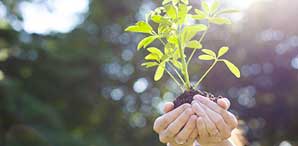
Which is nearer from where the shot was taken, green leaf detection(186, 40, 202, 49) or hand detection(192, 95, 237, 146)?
hand detection(192, 95, 237, 146)

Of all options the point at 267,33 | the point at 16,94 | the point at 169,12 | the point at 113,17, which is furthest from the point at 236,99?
the point at 169,12

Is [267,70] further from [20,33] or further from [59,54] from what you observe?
[20,33]

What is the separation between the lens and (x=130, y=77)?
774 cm

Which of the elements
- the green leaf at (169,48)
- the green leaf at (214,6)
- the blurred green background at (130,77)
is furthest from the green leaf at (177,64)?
the blurred green background at (130,77)

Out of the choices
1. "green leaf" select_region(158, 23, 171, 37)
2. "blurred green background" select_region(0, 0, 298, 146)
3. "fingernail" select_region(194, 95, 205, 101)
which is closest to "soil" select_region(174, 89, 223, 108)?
"fingernail" select_region(194, 95, 205, 101)

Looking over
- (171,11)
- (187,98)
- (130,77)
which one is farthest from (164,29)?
(130,77)

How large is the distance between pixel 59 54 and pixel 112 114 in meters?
1.14

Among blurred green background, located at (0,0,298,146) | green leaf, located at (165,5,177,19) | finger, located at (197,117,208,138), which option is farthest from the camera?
blurred green background, located at (0,0,298,146)

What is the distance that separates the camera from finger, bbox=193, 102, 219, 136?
1055mm

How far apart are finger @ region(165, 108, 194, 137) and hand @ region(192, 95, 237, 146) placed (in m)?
0.01

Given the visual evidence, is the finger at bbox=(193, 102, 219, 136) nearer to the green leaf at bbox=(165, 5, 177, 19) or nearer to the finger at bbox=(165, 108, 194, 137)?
the finger at bbox=(165, 108, 194, 137)

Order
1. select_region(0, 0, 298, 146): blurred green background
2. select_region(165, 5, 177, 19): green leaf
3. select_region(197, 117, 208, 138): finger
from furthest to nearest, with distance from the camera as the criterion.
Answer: select_region(0, 0, 298, 146): blurred green background → select_region(165, 5, 177, 19): green leaf → select_region(197, 117, 208, 138): finger

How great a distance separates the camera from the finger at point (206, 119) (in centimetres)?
105

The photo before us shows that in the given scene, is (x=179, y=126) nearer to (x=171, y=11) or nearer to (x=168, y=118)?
(x=168, y=118)
